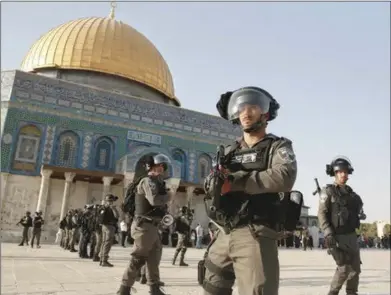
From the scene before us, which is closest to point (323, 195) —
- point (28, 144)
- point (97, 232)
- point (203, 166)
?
point (97, 232)

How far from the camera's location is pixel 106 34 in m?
26.4

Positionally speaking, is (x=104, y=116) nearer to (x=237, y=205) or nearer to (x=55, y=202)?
(x=55, y=202)

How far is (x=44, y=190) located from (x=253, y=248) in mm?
18758

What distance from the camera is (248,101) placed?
2426mm

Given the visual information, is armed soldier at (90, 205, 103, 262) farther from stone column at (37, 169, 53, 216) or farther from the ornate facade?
stone column at (37, 169, 53, 216)

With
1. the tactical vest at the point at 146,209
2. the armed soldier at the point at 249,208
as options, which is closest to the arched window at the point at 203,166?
the tactical vest at the point at 146,209

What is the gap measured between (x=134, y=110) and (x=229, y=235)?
2125 centimetres

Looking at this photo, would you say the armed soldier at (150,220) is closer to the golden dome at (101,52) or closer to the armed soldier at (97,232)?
the armed soldier at (97,232)

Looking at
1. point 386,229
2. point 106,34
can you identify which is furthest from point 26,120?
point 386,229

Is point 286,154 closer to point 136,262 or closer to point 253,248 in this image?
point 253,248

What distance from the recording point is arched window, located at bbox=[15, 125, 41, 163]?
19.6 meters

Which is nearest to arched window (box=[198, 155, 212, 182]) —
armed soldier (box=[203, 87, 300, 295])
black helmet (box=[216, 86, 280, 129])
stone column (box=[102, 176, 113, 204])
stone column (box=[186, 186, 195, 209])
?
stone column (box=[186, 186, 195, 209])

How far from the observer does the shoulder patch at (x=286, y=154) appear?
2.17 m

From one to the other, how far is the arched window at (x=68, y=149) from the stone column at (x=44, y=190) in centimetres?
127
